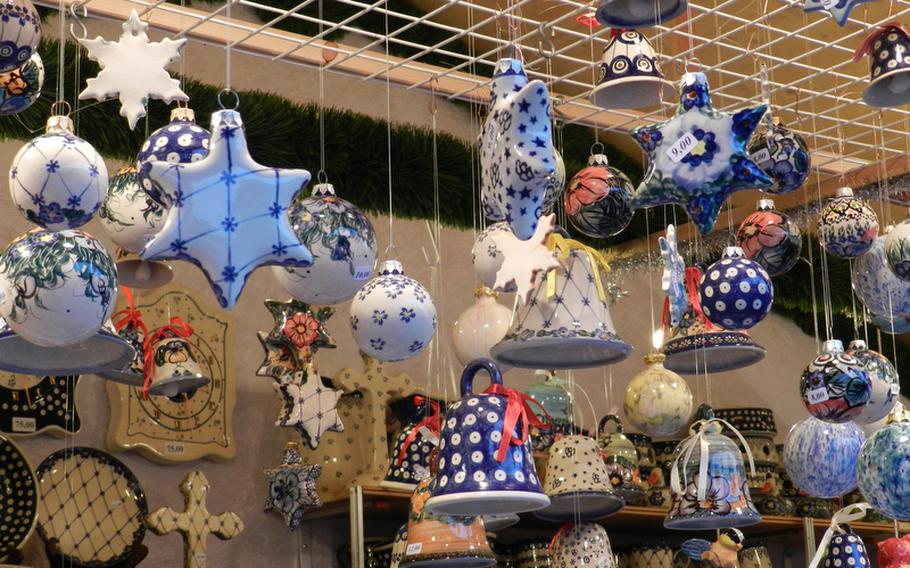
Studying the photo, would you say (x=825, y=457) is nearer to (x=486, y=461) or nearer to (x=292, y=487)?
(x=486, y=461)

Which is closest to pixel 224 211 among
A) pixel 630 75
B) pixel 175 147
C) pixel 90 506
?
pixel 175 147

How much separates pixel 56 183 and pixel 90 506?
1393mm

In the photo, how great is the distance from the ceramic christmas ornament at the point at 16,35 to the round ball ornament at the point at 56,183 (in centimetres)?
11

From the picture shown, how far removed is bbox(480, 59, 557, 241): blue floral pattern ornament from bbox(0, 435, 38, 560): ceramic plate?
137cm

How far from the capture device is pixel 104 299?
6.79 feet

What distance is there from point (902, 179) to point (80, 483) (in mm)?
2027

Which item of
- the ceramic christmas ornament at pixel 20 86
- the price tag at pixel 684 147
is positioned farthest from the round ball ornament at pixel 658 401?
the ceramic christmas ornament at pixel 20 86

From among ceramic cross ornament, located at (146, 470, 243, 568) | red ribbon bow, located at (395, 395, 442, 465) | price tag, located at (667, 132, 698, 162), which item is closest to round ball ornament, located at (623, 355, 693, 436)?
red ribbon bow, located at (395, 395, 442, 465)

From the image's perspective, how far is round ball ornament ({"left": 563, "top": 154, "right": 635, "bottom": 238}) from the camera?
117 inches

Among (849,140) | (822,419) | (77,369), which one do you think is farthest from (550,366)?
(849,140)

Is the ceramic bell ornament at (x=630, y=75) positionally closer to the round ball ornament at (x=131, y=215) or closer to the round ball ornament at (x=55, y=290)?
the round ball ornament at (x=131, y=215)

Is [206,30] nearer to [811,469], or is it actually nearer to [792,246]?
[792,246]

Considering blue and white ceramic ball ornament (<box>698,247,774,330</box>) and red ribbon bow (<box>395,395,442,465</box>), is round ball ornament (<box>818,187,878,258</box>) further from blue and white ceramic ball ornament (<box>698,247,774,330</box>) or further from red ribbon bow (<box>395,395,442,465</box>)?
red ribbon bow (<box>395,395,442,465</box>)

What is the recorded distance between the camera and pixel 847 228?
3232 millimetres
